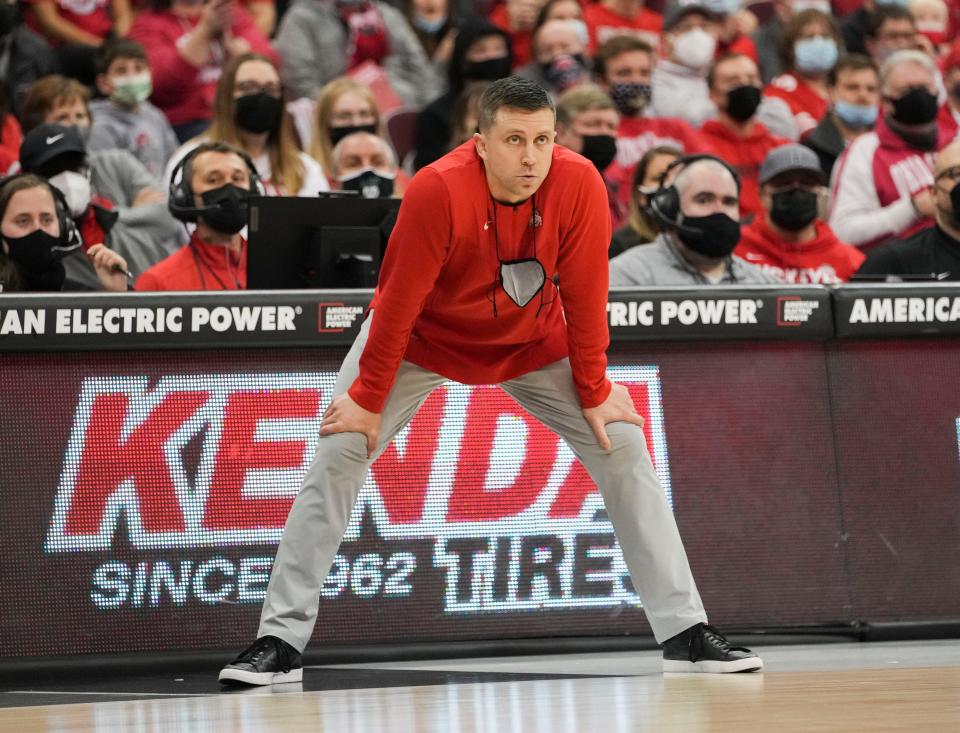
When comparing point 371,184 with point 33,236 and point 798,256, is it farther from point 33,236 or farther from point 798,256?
point 798,256

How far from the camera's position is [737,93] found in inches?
375

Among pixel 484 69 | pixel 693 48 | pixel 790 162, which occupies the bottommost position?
pixel 790 162

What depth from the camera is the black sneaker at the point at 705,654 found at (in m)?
4.63

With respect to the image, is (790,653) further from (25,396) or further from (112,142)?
(112,142)

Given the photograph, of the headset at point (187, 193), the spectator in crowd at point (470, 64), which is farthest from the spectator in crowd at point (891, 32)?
the headset at point (187, 193)

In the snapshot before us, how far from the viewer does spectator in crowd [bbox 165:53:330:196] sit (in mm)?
8008

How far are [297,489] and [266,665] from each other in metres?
0.91

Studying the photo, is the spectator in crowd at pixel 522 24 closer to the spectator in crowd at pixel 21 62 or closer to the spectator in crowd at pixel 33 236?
the spectator in crowd at pixel 21 62

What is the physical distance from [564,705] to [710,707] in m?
0.36

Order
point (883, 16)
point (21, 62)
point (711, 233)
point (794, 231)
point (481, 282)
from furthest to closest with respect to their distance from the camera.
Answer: point (883, 16) → point (21, 62) → point (794, 231) → point (711, 233) → point (481, 282)

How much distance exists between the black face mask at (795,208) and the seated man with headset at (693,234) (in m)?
1.13

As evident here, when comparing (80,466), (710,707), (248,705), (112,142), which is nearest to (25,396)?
(80,466)

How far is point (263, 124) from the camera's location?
8070 mm

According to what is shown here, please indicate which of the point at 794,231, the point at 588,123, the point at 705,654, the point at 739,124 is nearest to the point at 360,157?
the point at 588,123
